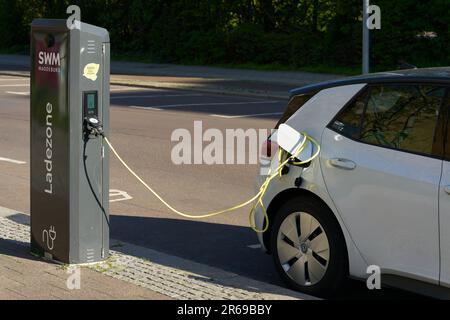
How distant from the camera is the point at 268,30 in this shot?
34.3 m

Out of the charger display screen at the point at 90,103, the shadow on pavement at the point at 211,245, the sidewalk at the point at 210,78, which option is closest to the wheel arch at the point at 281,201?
the shadow on pavement at the point at 211,245

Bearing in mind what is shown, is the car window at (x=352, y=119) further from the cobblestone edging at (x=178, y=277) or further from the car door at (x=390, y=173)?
the cobblestone edging at (x=178, y=277)

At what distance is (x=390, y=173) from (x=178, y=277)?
1.74 meters

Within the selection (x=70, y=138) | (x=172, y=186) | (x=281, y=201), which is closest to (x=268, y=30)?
(x=172, y=186)

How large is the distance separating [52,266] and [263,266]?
165 centimetres

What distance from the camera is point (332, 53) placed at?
3005 cm

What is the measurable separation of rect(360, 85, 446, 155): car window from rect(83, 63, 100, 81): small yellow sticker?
198cm

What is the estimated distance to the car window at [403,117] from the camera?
17.8 feet

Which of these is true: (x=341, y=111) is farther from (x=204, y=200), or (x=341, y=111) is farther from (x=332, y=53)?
(x=332, y=53)

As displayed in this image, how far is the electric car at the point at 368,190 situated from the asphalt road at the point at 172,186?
45cm

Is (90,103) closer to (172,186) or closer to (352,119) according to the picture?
(352,119)

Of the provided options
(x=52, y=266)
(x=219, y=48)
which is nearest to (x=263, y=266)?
(x=52, y=266)

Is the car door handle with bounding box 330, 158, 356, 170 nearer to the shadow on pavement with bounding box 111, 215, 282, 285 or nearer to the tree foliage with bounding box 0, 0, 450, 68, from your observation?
the shadow on pavement with bounding box 111, 215, 282, 285

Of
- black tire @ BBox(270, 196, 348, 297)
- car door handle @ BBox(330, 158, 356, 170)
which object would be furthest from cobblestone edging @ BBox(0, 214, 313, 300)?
car door handle @ BBox(330, 158, 356, 170)
